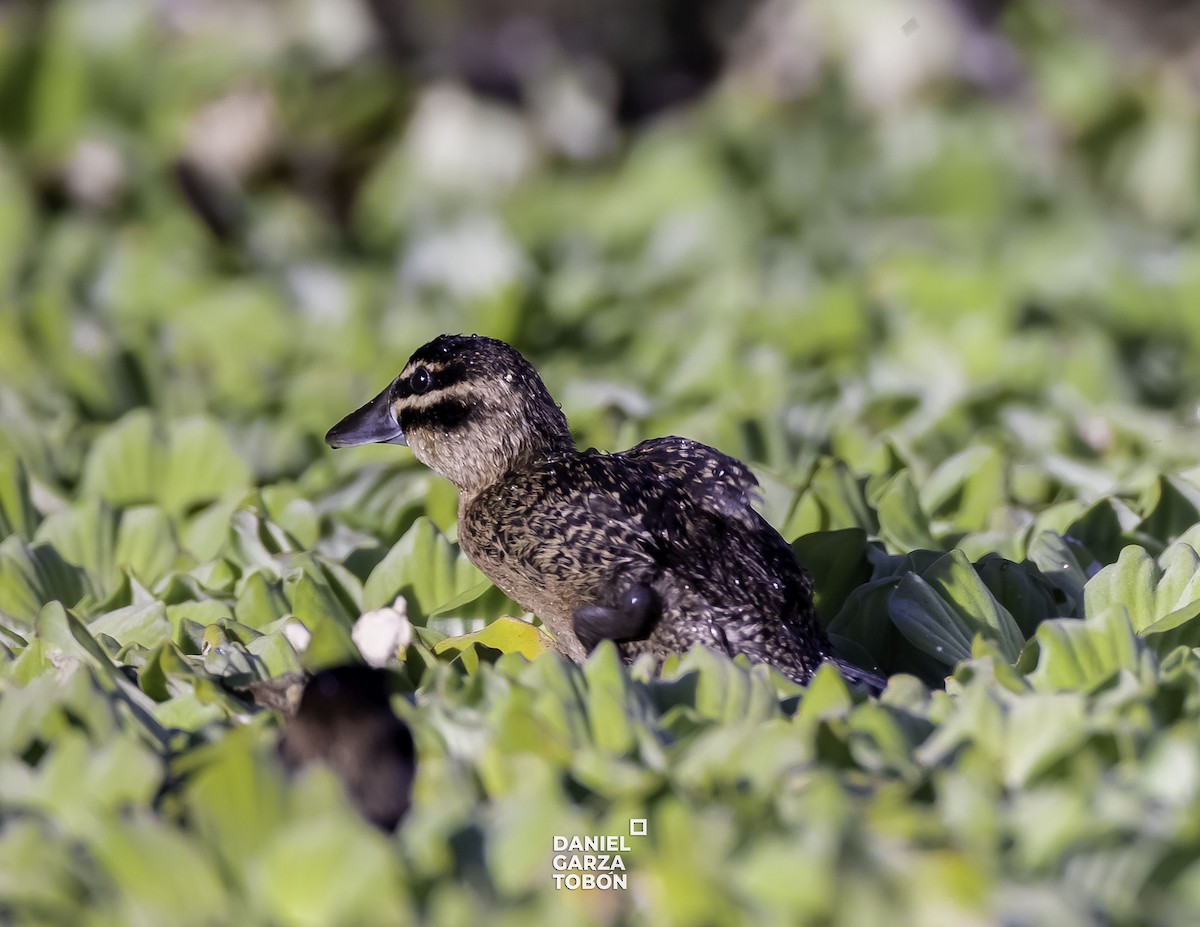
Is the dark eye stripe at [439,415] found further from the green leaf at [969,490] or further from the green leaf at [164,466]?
the green leaf at [969,490]

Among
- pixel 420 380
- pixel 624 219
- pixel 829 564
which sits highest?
pixel 420 380

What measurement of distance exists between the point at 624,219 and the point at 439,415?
399cm

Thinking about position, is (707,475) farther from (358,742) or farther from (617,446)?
(617,446)

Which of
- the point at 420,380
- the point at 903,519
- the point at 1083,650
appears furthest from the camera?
the point at 903,519

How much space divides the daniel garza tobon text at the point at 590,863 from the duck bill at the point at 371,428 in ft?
3.93

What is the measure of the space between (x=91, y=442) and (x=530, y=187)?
3.50 meters

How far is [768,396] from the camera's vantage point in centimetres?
451

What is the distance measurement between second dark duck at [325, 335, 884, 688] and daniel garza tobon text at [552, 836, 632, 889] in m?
0.58

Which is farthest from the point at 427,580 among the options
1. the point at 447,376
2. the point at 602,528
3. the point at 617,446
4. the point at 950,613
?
the point at 950,613

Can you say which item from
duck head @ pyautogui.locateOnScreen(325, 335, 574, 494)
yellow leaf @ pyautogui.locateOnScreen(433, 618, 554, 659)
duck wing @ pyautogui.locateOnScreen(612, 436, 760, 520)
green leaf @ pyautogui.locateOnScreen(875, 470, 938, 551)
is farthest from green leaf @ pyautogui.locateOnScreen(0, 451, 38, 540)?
green leaf @ pyautogui.locateOnScreen(875, 470, 938, 551)

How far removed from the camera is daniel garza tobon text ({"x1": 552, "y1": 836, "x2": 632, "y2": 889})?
6.26 ft

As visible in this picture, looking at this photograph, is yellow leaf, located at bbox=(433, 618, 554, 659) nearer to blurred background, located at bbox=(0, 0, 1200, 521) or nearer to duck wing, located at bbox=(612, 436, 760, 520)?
duck wing, located at bbox=(612, 436, 760, 520)

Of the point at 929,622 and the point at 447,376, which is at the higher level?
the point at 447,376

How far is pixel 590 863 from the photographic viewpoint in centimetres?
194
